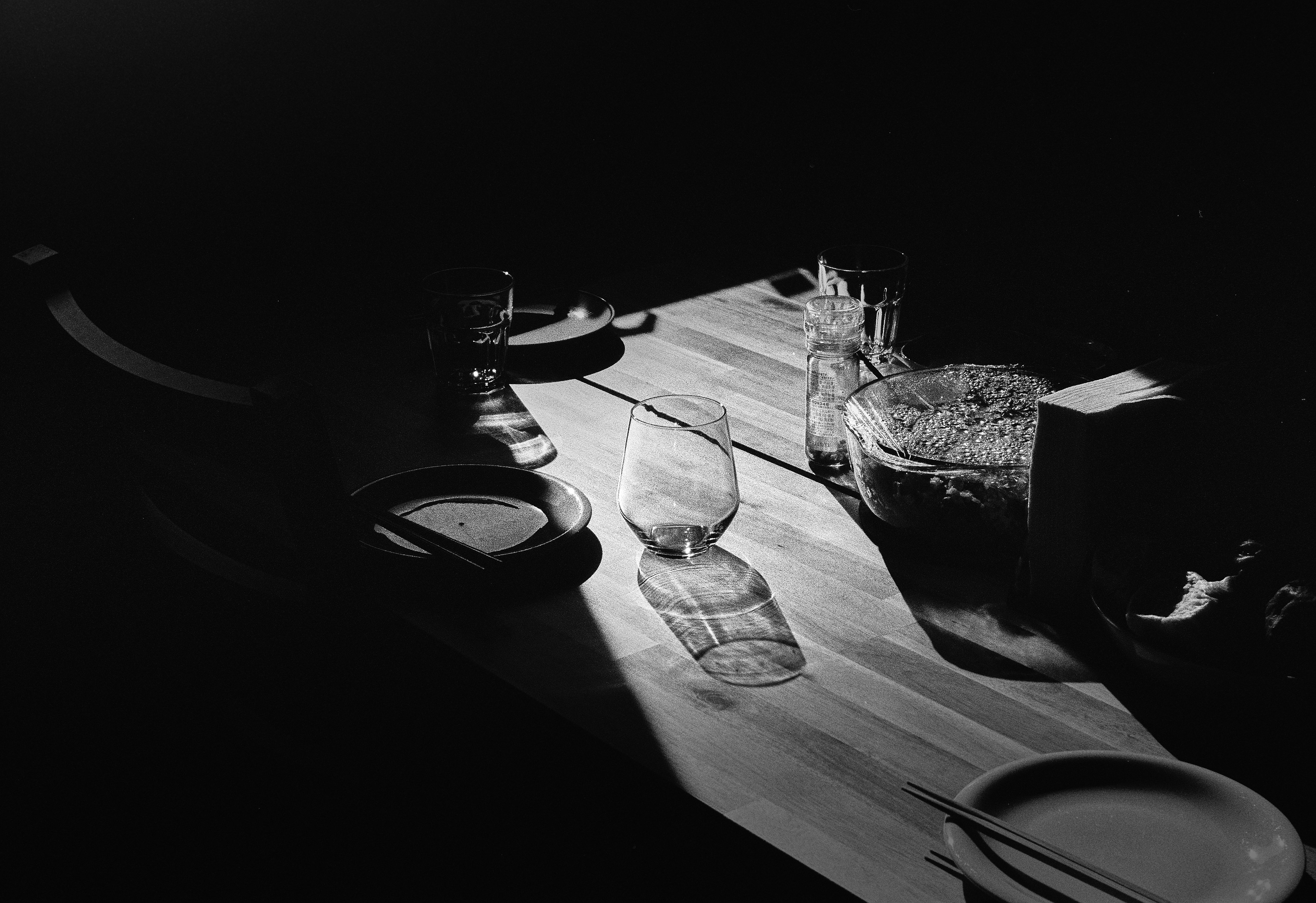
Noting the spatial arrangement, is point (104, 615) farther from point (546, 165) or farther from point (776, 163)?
point (776, 163)

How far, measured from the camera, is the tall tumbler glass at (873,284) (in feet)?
5.60

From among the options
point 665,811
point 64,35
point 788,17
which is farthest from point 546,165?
point 665,811

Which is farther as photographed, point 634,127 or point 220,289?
point 634,127

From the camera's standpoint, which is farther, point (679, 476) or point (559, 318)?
point (559, 318)

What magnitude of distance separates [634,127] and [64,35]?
1.70 metres

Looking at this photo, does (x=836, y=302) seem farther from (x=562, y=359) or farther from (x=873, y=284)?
(x=562, y=359)

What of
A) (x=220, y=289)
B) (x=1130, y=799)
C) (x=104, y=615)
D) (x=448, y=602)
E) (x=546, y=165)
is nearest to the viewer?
(x=1130, y=799)

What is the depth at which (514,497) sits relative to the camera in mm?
1395

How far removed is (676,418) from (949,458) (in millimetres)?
275

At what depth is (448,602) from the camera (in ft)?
3.92

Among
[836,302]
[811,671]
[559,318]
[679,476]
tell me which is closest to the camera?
[811,671]

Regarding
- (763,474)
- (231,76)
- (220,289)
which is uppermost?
(231,76)

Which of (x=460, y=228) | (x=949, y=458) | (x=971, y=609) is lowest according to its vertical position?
(x=460, y=228)

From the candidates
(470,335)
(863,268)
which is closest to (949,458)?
(863,268)
